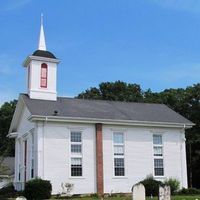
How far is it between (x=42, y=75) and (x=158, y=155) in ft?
38.5

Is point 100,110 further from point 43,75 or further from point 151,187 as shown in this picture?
point 151,187

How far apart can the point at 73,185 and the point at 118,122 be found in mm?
6128

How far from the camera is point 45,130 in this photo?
3353 centimetres

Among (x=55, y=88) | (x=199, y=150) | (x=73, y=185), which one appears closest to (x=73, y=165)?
(x=73, y=185)

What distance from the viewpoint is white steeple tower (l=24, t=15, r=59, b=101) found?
37.4 m

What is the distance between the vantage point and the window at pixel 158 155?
37125mm

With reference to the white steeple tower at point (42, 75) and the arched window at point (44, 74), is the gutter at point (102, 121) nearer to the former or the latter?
the white steeple tower at point (42, 75)

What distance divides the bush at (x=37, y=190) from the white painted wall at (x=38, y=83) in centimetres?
876

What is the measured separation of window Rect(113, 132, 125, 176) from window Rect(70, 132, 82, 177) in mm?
2934

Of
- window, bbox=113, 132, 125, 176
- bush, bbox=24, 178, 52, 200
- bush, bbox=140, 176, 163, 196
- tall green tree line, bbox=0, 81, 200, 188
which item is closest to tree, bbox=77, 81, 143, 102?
tall green tree line, bbox=0, 81, 200, 188

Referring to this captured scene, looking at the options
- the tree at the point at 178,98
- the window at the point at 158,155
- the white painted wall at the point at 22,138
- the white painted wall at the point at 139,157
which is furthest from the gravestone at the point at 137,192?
the tree at the point at 178,98

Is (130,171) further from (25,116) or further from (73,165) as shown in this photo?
(25,116)

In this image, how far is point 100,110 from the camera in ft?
124

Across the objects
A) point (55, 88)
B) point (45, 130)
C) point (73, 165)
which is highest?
point (55, 88)
